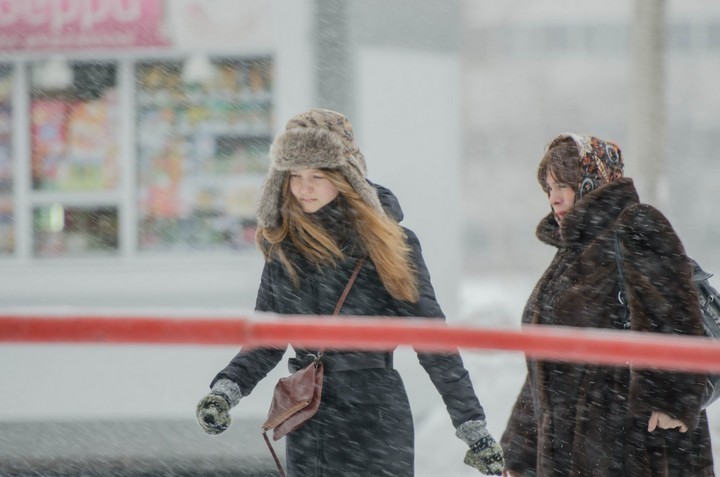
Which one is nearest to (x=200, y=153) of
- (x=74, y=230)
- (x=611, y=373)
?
(x=74, y=230)

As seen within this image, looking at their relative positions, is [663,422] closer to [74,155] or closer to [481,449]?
[481,449]

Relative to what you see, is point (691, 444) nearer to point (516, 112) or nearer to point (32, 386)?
point (32, 386)

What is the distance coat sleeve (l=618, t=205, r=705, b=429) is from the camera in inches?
121

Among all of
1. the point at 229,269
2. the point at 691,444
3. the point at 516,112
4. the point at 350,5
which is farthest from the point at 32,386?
the point at 516,112

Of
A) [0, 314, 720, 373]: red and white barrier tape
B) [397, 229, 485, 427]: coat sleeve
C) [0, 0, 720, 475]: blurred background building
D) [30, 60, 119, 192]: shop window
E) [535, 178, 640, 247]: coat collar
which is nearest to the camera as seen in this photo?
[0, 314, 720, 373]: red and white barrier tape

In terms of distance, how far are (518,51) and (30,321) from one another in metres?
43.2

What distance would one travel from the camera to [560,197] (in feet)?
11.5

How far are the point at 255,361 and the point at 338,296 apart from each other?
388 mm

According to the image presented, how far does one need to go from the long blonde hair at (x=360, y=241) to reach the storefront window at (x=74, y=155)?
5264 mm

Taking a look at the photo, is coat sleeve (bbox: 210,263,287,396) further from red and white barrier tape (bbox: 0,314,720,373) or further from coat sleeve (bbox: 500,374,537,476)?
red and white barrier tape (bbox: 0,314,720,373)

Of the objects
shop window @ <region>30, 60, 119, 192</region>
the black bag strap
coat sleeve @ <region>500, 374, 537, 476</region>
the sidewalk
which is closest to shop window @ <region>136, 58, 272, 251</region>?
shop window @ <region>30, 60, 119, 192</region>

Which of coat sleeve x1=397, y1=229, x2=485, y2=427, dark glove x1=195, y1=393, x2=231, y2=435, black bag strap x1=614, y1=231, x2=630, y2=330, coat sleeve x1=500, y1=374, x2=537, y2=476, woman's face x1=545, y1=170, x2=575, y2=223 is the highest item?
woman's face x1=545, y1=170, x2=575, y2=223

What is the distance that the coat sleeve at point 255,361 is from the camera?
3381mm

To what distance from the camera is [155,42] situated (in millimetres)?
7953
